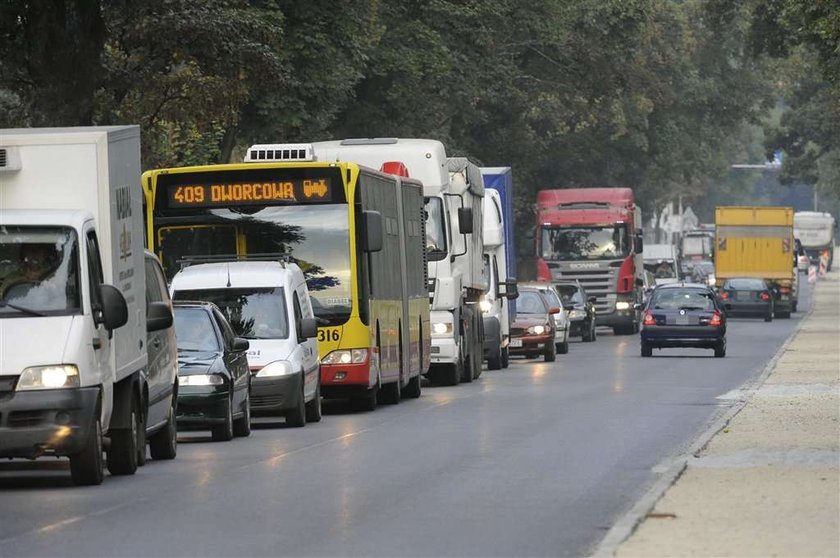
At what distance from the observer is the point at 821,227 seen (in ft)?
480

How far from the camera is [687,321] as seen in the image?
44.4 meters

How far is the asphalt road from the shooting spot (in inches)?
489

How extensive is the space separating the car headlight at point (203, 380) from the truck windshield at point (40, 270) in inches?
191

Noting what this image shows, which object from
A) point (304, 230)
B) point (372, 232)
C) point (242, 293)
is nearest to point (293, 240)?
point (304, 230)

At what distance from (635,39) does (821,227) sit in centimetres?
8302

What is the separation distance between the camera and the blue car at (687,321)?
145 ft

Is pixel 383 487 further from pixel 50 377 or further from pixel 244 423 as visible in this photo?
pixel 244 423

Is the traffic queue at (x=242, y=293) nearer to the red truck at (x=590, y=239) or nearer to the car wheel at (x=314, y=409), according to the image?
the car wheel at (x=314, y=409)

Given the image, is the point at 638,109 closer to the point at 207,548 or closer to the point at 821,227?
the point at 207,548

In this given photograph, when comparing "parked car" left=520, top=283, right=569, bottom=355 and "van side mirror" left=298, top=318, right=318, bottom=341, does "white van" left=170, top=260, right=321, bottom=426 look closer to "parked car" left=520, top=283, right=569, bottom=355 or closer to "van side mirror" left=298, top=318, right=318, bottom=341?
"van side mirror" left=298, top=318, right=318, bottom=341

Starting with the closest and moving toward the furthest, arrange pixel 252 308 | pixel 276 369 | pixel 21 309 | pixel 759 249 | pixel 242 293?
pixel 21 309 → pixel 276 369 → pixel 252 308 → pixel 242 293 → pixel 759 249

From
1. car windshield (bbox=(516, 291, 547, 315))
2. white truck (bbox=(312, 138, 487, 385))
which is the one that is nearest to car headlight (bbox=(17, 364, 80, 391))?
white truck (bbox=(312, 138, 487, 385))

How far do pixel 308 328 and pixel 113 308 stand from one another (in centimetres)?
743

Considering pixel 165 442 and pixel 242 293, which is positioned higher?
pixel 242 293
